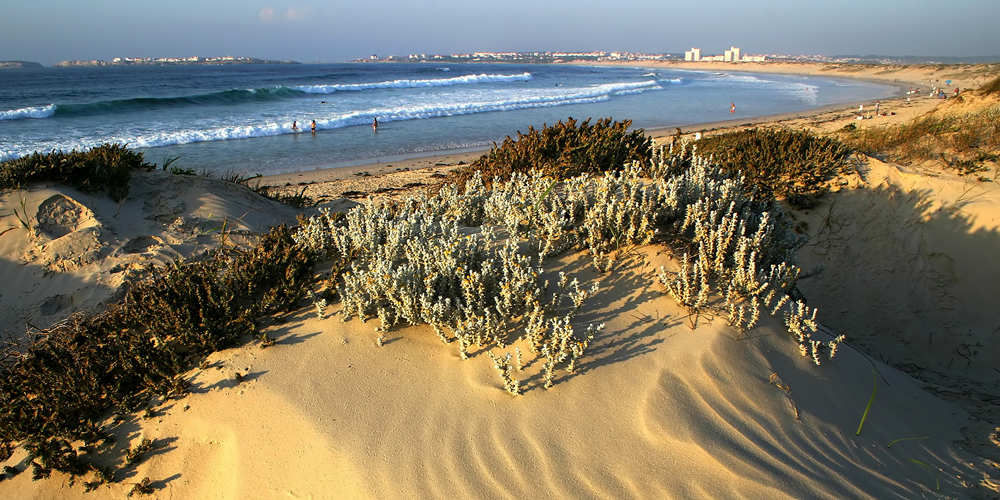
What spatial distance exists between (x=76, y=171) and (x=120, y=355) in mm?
3969

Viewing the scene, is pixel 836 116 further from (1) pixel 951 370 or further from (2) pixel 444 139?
(1) pixel 951 370

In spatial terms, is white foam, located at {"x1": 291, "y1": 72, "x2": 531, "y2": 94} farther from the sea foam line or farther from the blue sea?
the sea foam line

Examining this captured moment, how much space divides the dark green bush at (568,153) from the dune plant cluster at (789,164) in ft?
4.29

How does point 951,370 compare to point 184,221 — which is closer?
point 951,370

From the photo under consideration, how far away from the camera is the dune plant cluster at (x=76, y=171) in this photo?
5352 millimetres

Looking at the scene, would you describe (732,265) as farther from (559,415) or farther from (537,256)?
(559,415)

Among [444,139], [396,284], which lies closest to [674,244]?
[396,284]

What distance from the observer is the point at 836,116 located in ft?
80.8

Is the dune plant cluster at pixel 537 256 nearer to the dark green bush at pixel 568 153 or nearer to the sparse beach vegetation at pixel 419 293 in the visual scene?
the sparse beach vegetation at pixel 419 293

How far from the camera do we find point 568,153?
6.31 meters

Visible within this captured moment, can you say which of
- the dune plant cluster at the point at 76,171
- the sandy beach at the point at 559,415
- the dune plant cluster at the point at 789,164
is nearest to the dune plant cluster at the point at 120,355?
the sandy beach at the point at 559,415

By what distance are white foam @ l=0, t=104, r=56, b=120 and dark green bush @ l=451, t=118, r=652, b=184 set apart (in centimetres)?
3159

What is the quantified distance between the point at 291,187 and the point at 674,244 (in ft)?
35.6

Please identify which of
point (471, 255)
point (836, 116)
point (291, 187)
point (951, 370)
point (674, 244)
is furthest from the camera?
point (836, 116)
